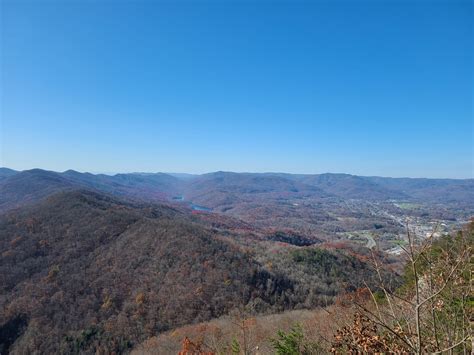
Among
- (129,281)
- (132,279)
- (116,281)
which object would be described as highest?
(132,279)

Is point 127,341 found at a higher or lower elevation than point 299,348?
lower

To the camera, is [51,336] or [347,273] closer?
[51,336]

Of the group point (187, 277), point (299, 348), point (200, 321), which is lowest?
point (200, 321)

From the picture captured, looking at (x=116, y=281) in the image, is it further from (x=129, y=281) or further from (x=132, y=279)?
(x=132, y=279)

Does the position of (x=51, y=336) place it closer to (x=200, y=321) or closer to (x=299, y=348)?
(x=200, y=321)

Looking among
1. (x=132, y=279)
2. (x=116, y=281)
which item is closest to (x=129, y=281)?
(x=132, y=279)

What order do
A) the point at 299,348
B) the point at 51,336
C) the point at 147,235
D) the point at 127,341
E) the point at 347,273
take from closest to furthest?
the point at 299,348
the point at 127,341
the point at 51,336
the point at 347,273
the point at 147,235

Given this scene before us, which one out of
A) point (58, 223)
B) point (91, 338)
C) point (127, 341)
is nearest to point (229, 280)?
point (127, 341)

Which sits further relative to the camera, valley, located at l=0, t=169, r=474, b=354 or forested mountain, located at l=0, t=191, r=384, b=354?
forested mountain, located at l=0, t=191, r=384, b=354

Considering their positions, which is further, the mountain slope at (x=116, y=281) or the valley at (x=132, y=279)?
the mountain slope at (x=116, y=281)

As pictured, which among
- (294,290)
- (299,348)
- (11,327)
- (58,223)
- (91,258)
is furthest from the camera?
(58,223)

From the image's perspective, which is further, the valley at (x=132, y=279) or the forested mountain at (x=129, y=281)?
the forested mountain at (x=129, y=281)
